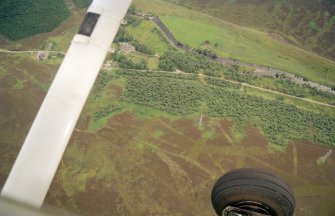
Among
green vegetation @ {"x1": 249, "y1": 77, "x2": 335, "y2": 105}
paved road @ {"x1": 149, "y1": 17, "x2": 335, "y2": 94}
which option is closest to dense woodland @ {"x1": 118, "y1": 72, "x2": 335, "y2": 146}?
green vegetation @ {"x1": 249, "y1": 77, "x2": 335, "y2": 105}

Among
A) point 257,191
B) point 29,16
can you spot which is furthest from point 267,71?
point 29,16

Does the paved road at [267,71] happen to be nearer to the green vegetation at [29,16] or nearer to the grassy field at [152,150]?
the grassy field at [152,150]

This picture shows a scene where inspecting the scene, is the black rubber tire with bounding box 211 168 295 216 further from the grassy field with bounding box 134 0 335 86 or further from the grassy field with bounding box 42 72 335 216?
the grassy field with bounding box 134 0 335 86

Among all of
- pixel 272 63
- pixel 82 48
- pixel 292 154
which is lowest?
pixel 292 154

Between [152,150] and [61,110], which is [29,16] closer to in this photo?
[152,150]

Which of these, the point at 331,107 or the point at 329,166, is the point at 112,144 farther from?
the point at 331,107

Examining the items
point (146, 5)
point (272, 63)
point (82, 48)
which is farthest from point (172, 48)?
point (82, 48)

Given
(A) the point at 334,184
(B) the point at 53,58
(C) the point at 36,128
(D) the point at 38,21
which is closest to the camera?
(C) the point at 36,128
